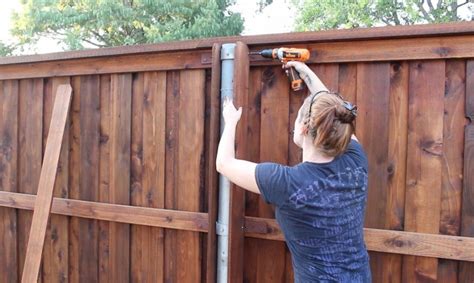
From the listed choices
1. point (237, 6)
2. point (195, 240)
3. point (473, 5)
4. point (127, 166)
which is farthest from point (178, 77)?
point (237, 6)

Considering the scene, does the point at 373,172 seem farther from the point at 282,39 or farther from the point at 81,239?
the point at 81,239

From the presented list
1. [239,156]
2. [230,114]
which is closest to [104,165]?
[239,156]

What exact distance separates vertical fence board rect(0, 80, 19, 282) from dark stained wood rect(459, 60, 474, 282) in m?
2.78

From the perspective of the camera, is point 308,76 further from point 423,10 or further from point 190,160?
point 423,10

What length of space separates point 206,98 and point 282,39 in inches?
20.9

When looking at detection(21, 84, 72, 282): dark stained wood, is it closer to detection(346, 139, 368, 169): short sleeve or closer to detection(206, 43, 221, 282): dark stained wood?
detection(206, 43, 221, 282): dark stained wood

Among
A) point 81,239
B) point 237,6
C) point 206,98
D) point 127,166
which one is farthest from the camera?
point 237,6

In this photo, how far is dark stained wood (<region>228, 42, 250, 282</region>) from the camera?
6.70 feet

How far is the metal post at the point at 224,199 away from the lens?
2074 millimetres

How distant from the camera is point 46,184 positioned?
2561 millimetres

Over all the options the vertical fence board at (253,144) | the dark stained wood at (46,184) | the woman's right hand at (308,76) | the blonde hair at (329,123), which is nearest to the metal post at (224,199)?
the vertical fence board at (253,144)

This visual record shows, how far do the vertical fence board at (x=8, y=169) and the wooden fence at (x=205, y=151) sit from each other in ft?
0.04

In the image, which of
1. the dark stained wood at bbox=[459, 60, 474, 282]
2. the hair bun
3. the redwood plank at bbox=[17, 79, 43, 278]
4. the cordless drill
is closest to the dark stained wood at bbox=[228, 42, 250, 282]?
the cordless drill

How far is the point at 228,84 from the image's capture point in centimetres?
208
